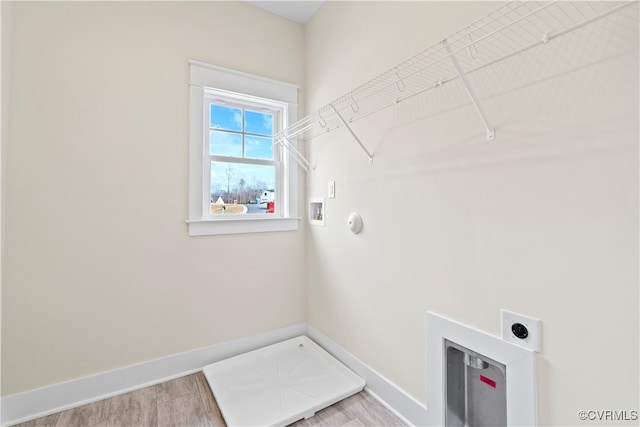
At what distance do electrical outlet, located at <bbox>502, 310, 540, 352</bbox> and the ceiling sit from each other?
7.90 feet

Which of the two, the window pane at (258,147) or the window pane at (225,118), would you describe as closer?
the window pane at (225,118)

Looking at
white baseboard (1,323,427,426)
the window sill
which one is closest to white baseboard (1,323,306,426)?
white baseboard (1,323,427,426)

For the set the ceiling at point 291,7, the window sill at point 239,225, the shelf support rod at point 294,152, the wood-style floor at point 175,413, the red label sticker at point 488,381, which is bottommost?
the wood-style floor at point 175,413

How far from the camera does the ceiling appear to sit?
2.14m

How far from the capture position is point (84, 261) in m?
1.63

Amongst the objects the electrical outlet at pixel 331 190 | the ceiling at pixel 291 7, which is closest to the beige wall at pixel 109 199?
the ceiling at pixel 291 7

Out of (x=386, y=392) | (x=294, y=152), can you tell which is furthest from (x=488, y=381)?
(x=294, y=152)

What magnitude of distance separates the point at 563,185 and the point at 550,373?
0.65m

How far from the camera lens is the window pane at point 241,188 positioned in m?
2.12

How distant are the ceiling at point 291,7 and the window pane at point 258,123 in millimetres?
809

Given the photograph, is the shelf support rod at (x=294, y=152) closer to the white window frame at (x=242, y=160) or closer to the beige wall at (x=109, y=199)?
the white window frame at (x=242, y=160)

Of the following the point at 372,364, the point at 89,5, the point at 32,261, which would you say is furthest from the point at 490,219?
the point at 89,5

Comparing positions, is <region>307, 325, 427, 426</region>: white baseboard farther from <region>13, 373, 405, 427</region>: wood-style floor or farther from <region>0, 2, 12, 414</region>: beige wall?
<region>0, 2, 12, 414</region>: beige wall

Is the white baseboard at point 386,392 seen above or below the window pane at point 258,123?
below
